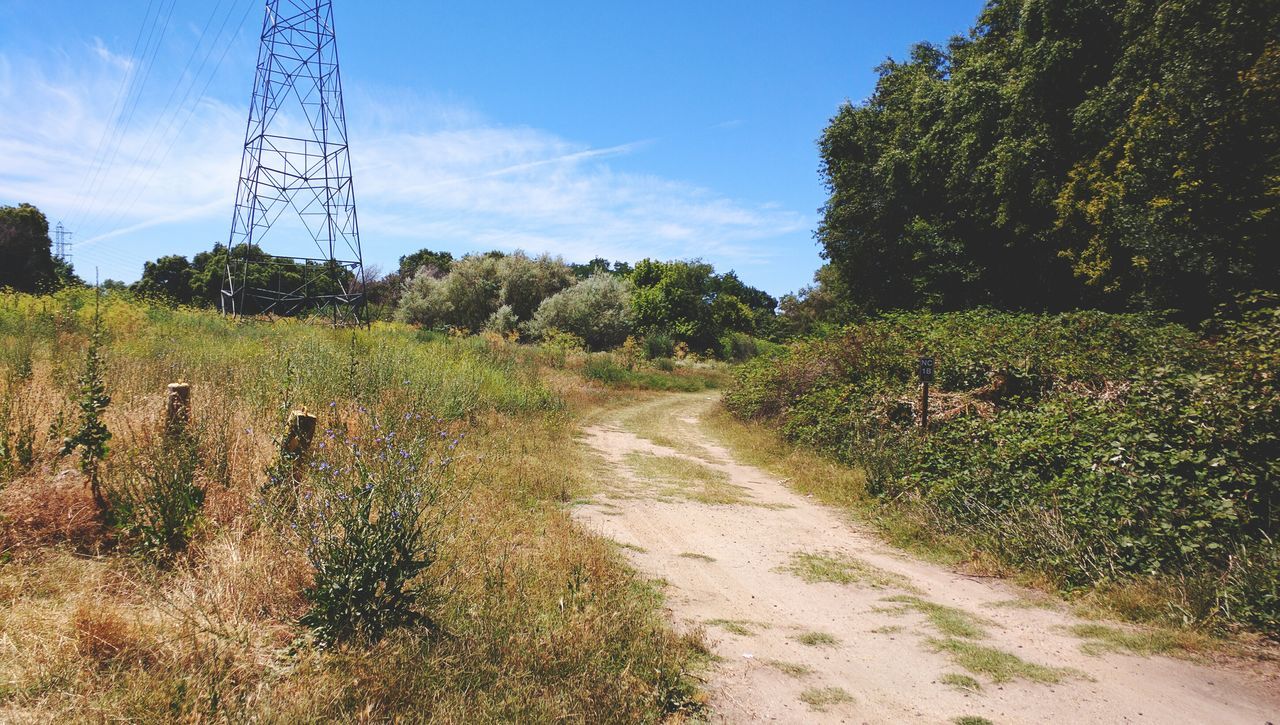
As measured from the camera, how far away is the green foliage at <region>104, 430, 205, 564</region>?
429 cm

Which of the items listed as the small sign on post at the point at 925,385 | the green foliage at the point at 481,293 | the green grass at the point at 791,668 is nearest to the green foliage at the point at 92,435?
the green grass at the point at 791,668

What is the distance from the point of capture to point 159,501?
437 cm

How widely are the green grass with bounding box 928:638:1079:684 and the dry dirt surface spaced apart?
1 cm

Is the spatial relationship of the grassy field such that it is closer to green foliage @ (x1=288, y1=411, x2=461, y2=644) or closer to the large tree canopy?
green foliage @ (x1=288, y1=411, x2=461, y2=644)

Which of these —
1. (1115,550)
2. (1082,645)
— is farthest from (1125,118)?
(1082,645)

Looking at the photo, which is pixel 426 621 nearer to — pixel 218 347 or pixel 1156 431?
pixel 1156 431

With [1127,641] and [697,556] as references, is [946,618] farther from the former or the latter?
[697,556]

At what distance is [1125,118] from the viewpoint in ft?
51.9

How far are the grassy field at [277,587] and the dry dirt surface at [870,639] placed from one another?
1.81ft

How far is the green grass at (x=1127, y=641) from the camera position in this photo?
4184 mm

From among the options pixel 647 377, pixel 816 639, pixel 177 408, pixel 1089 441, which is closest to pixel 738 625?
pixel 816 639

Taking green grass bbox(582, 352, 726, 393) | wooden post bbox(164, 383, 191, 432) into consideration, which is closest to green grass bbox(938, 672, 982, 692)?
wooden post bbox(164, 383, 191, 432)

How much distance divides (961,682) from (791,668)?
1012 millimetres

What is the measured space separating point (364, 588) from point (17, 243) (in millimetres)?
41230
